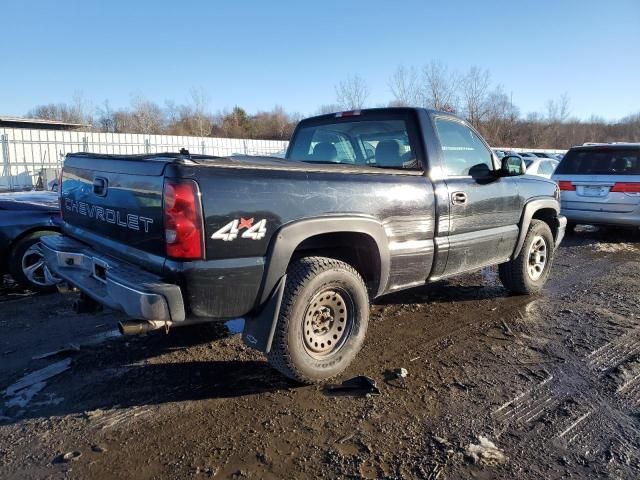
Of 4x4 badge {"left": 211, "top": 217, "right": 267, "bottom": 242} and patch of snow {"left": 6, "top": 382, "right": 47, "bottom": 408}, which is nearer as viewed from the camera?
4x4 badge {"left": 211, "top": 217, "right": 267, "bottom": 242}

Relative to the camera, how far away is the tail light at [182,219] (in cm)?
265

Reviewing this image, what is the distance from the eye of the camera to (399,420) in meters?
2.96

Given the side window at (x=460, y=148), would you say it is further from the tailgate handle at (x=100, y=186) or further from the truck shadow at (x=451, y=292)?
the tailgate handle at (x=100, y=186)

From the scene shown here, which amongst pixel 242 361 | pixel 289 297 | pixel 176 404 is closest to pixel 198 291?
pixel 289 297

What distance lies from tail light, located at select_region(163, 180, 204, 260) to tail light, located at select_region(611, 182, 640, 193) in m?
8.41

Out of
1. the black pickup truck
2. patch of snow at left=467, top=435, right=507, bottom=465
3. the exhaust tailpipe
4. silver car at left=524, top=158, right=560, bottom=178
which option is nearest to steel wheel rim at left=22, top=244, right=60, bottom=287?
the black pickup truck

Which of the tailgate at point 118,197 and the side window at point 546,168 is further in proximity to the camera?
the side window at point 546,168

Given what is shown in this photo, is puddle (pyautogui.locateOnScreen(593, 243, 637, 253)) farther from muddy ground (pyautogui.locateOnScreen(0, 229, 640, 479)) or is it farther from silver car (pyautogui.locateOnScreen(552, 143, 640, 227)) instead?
muddy ground (pyautogui.locateOnScreen(0, 229, 640, 479))

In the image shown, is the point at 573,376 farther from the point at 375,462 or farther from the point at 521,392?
the point at 375,462

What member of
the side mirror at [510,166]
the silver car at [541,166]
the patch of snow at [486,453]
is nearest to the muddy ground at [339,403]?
the patch of snow at [486,453]

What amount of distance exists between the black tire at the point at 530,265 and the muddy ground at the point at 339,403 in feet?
1.81

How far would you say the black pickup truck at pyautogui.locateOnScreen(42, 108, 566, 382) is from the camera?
274 centimetres

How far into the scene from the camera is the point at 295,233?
10.1 ft

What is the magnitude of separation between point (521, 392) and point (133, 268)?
2674 millimetres
